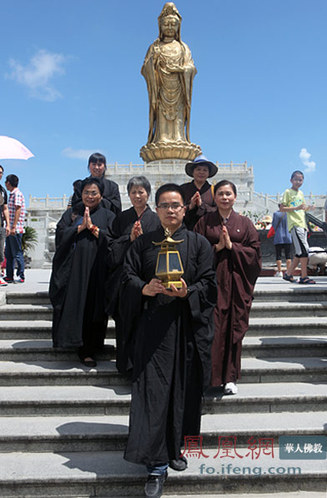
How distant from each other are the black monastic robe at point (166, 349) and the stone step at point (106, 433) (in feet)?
1.53

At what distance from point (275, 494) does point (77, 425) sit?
144cm

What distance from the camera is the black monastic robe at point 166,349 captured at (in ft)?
7.68

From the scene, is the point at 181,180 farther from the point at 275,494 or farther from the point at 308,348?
the point at 275,494

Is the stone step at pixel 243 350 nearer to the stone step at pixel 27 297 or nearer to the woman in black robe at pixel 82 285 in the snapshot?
the woman in black robe at pixel 82 285

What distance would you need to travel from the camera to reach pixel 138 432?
2332 mm

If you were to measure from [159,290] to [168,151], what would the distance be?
436 inches

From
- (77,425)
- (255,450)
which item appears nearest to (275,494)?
(255,450)

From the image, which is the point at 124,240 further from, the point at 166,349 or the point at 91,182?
the point at 166,349

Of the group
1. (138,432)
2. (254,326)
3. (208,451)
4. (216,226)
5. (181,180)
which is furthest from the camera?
(181,180)

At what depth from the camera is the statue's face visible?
1245 cm

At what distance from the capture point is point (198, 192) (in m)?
4.05

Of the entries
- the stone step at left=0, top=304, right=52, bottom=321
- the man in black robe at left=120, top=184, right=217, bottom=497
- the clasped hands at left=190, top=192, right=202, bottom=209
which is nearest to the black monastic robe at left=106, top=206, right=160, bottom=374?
the clasped hands at left=190, top=192, right=202, bottom=209

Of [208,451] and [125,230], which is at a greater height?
[125,230]

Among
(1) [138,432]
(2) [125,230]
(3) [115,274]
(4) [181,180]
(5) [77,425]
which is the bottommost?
(5) [77,425]
